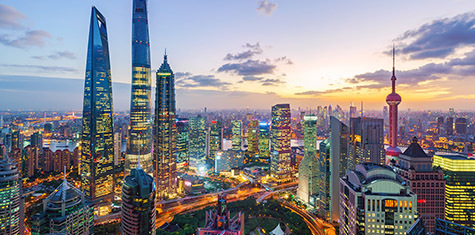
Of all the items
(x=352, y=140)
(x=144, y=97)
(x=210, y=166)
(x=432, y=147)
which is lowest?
(x=210, y=166)

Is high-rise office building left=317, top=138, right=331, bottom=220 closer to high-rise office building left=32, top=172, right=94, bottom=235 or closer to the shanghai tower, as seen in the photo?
high-rise office building left=32, top=172, right=94, bottom=235

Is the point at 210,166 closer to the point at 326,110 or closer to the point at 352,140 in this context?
the point at 352,140

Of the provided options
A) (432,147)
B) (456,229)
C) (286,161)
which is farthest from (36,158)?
(432,147)

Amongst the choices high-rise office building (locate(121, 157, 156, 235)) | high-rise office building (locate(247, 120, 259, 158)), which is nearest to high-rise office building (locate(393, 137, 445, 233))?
high-rise office building (locate(121, 157, 156, 235))

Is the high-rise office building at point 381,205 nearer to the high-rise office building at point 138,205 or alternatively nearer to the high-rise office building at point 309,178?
the high-rise office building at point 138,205

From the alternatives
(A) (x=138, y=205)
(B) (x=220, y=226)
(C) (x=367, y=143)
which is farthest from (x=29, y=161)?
(C) (x=367, y=143)
